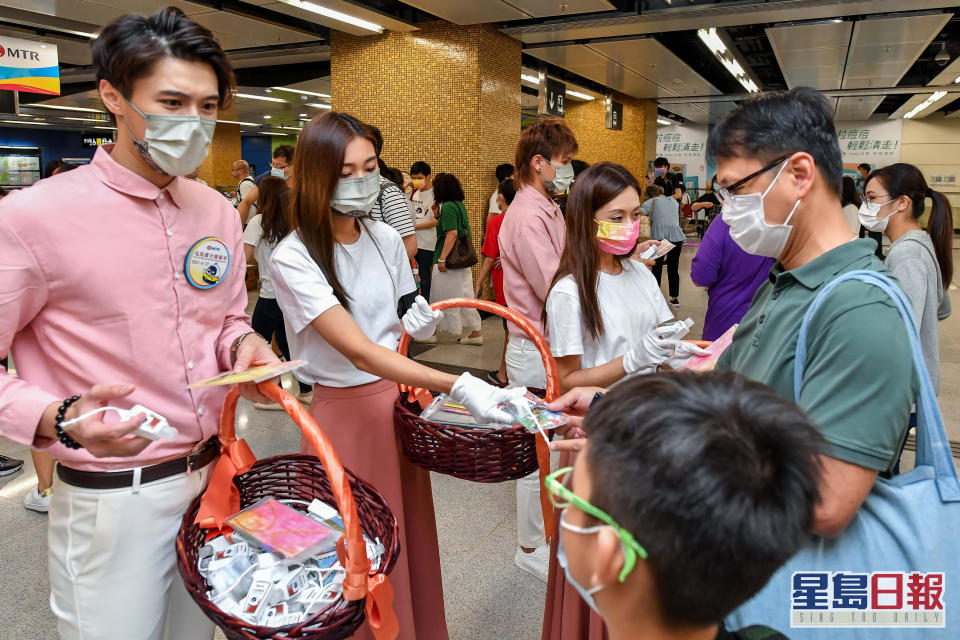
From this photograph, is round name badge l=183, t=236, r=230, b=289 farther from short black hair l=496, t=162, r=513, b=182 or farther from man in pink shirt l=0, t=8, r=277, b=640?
short black hair l=496, t=162, r=513, b=182

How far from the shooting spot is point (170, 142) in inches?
55.5

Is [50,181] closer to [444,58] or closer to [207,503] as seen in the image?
[207,503]

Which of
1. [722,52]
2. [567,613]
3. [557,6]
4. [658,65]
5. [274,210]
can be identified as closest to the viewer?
[567,613]

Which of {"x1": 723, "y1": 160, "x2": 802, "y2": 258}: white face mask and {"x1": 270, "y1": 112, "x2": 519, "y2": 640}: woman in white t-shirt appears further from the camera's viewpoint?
{"x1": 270, "y1": 112, "x2": 519, "y2": 640}: woman in white t-shirt

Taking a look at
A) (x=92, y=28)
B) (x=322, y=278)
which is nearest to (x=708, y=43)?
(x=92, y=28)

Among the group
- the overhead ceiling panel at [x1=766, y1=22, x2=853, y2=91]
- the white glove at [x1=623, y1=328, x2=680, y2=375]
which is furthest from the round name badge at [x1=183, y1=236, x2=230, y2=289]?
the overhead ceiling panel at [x1=766, y1=22, x2=853, y2=91]

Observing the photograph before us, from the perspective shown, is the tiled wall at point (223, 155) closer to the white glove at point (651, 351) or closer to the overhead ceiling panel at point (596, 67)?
the overhead ceiling panel at point (596, 67)

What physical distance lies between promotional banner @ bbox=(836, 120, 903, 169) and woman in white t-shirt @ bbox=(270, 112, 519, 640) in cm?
2102

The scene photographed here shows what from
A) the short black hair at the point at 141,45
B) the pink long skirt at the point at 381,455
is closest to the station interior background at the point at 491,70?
the pink long skirt at the point at 381,455

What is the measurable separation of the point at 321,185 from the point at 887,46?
1024cm

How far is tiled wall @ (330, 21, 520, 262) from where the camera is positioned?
8242mm

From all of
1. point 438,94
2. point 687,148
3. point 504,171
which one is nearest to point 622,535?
point 504,171

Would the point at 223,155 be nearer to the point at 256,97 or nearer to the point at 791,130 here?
the point at 256,97

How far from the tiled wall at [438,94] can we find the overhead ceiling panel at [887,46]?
4.43 meters
